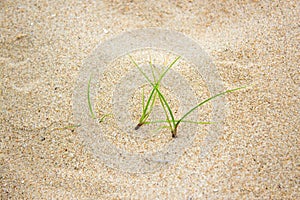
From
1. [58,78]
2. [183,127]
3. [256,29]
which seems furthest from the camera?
[256,29]

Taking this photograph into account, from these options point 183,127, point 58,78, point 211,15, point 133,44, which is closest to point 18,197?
point 58,78

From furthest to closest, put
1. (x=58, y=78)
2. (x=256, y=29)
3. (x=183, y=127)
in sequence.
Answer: (x=256, y=29)
(x=58, y=78)
(x=183, y=127)

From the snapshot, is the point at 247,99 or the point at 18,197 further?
the point at 247,99

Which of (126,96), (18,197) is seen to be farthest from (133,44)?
(18,197)

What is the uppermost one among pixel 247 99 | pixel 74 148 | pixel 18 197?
pixel 247 99

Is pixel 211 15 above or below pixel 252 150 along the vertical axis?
above

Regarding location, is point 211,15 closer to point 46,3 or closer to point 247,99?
point 247,99

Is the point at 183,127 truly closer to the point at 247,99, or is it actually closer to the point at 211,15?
the point at 247,99
